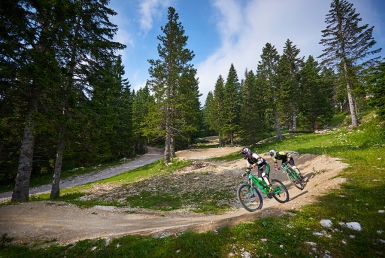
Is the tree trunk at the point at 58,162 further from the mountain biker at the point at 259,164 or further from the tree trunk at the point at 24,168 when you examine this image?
the mountain biker at the point at 259,164

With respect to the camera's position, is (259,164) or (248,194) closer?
(248,194)

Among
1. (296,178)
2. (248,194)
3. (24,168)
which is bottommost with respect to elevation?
(296,178)

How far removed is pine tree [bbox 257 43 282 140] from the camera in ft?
104

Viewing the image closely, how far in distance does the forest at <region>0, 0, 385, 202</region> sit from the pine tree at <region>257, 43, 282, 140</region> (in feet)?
0.57

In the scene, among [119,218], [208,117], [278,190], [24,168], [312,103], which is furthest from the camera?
[208,117]

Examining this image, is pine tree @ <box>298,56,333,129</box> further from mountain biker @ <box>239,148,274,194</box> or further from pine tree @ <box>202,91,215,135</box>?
mountain biker @ <box>239,148,274,194</box>

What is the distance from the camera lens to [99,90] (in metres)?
14.5

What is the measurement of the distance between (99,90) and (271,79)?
2792cm

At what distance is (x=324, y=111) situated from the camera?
120ft

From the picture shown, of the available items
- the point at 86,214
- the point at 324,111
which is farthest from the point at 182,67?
the point at 324,111

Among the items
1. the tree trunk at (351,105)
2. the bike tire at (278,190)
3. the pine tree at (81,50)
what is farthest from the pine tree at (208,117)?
the bike tire at (278,190)

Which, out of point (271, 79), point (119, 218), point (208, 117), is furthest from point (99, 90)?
point (208, 117)

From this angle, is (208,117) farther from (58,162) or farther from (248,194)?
(248,194)

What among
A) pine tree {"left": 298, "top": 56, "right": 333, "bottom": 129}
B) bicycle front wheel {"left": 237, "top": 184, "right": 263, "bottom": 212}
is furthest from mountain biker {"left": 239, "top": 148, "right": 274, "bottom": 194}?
pine tree {"left": 298, "top": 56, "right": 333, "bottom": 129}
